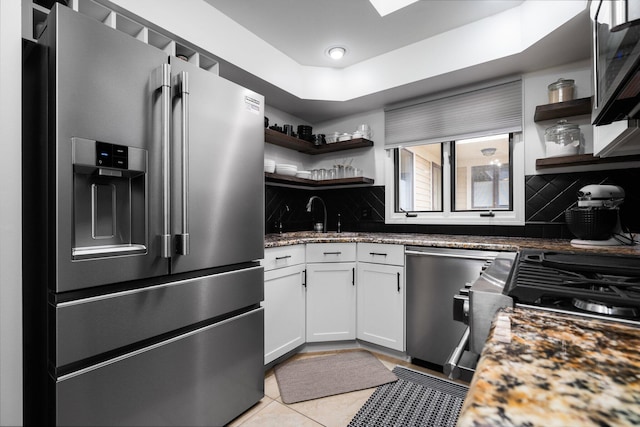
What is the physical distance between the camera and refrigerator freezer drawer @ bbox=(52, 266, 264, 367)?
1114 mm

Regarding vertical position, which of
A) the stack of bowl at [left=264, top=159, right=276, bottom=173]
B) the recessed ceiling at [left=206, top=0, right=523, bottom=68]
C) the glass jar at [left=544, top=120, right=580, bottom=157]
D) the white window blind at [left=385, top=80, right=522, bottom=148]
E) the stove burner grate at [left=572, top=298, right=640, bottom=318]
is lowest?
the stove burner grate at [left=572, top=298, right=640, bottom=318]

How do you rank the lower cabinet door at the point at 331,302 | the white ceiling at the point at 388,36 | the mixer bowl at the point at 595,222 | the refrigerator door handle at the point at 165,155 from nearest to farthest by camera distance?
the refrigerator door handle at the point at 165,155 < the mixer bowl at the point at 595,222 < the white ceiling at the point at 388,36 < the lower cabinet door at the point at 331,302

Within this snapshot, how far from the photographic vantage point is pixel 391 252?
2373 mm

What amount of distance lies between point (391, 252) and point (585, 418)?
6.96 ft

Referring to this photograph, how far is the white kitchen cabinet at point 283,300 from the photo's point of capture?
212 centimetres

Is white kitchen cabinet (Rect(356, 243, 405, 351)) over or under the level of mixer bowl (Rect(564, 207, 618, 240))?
under

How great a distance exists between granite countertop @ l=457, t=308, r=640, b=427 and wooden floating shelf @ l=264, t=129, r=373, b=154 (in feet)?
8.41

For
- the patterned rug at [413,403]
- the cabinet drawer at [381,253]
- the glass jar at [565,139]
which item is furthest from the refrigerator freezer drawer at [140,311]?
the glass jar at [565,139]

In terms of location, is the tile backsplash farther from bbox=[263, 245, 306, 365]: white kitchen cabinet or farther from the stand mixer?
bbox=[263, 245, 306, 365]: white kitchen cabinet

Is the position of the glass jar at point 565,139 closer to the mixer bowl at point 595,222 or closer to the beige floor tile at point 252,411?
the mixer bowl at point 595,222

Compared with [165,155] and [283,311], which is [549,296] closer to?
→ [165,155]

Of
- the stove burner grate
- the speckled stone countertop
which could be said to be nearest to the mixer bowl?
the speckled stone countertop

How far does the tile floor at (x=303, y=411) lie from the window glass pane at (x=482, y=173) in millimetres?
1802

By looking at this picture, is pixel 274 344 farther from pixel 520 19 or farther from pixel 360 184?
pixel 520 19
